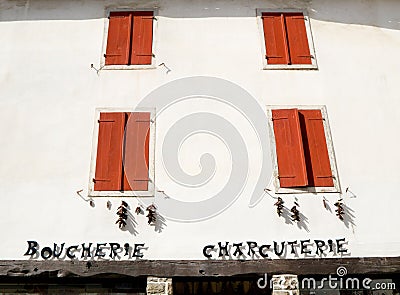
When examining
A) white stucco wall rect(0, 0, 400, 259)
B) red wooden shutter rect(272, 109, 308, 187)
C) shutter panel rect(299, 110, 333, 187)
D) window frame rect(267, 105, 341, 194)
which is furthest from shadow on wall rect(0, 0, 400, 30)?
red wooden shutter rect(272, 109, 308, 187)

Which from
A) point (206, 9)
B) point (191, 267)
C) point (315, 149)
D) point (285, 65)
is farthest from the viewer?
point (206, 9)

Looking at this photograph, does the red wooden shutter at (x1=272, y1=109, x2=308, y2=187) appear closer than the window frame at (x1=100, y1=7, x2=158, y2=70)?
Yes

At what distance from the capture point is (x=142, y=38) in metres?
9.79

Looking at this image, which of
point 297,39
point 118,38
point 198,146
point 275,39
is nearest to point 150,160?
point 198,146

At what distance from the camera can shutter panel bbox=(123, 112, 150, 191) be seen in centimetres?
823

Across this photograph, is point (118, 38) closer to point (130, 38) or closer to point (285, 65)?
point (130, 38)

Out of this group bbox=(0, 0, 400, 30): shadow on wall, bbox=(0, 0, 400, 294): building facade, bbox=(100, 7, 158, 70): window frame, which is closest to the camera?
bbox=(0, 0, 400, 294): building facade

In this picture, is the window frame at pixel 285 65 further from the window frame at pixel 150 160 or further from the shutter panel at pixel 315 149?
the window frame at pixel 150 160

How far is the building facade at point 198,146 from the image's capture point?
770 cm

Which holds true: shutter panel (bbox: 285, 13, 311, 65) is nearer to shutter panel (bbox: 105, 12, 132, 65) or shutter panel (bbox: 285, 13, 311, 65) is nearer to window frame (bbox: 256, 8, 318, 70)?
window frame (bbox: 256, 8, 318, 70)

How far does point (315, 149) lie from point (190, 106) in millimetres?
2616

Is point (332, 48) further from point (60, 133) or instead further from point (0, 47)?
point (0, 47)

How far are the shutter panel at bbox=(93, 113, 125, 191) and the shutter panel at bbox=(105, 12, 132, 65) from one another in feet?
4.61

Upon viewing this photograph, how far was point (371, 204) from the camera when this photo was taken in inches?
320
